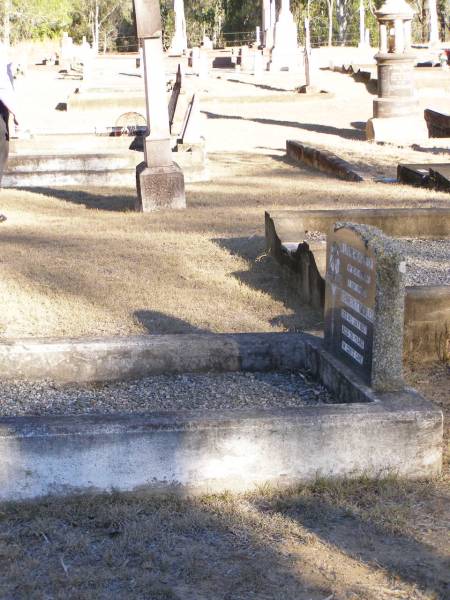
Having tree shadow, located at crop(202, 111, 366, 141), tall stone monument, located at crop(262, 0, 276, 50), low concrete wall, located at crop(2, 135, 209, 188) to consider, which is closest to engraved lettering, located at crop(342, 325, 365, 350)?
low concrete wall, located at crop(2, 135, 209, 188)

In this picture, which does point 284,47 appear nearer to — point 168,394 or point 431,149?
point 431,149

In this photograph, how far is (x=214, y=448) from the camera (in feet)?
12.6

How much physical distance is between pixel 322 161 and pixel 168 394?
1043cm

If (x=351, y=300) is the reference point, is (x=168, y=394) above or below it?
below

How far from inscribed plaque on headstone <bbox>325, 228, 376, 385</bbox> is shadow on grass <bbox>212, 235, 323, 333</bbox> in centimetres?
104

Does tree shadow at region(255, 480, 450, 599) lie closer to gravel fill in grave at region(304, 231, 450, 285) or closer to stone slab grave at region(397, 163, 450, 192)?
gravel fill in grave at region(304, 231, 450, 285)

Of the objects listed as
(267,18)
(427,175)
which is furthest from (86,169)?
(267,18)

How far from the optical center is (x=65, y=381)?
503 cm

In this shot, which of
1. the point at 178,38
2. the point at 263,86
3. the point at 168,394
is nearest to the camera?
the point at 168,394

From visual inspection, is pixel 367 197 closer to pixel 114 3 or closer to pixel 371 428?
pixel 371 428

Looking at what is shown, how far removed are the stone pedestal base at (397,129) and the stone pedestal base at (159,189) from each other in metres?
8.36

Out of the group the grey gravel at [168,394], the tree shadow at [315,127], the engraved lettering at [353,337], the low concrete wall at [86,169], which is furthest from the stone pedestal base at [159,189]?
the tree shadow at [315,127]

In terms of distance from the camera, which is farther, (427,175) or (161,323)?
(427,175)

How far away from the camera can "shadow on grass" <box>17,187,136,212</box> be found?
1183 cm
